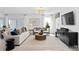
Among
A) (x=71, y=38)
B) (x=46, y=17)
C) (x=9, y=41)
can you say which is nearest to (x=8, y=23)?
(x=9, y=41)

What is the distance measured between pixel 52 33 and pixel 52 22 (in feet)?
3.75

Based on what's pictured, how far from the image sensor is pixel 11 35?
489 centimetres

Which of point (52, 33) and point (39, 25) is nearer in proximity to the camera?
point (39, 25)

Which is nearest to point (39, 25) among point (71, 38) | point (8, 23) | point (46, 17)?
point (46, 17)
